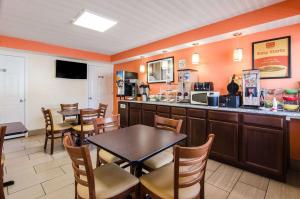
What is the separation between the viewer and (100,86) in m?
5.89

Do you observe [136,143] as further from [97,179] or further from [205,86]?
[205,86]

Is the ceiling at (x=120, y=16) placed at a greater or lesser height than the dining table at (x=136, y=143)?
greater

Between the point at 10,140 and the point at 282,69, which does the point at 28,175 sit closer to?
the point at 10,140

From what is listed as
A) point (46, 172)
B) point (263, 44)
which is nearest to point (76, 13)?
point (46, 172)

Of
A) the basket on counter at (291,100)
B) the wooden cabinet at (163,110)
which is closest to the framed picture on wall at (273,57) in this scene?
the basket on counter at (291,100)

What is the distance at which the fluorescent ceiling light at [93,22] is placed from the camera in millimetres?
2713

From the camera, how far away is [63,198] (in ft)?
6.14

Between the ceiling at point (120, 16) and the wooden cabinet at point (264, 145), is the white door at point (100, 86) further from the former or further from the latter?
the wooden cabinet at point (264, 145)

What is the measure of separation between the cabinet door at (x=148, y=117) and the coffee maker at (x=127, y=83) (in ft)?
3.70

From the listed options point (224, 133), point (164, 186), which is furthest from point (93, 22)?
point (224, 133)

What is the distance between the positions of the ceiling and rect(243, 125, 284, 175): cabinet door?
74.6 inches

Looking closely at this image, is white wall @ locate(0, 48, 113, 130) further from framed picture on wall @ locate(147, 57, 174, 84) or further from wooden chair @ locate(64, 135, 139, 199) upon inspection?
wooden chair @ locate(64, 135, 139, 199)

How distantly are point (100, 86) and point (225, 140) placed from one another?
15.3 feet

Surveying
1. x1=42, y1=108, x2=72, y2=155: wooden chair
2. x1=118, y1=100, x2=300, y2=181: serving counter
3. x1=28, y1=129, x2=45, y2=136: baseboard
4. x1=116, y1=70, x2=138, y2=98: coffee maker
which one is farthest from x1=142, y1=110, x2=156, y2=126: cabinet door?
x1=28, y1=129, x2=45, y2=136: baseboard
